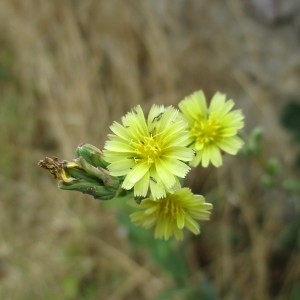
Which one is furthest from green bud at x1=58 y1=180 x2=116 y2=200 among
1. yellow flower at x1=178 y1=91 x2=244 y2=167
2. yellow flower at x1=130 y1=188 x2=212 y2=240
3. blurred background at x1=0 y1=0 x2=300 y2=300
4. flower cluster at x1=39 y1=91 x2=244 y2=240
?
blurred background at x1=0 y1=0 x2=300 y2=300

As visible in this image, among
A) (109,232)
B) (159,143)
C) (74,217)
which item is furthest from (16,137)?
(159,143)

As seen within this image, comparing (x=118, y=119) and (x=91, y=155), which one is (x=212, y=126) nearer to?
(x=91, y=155)

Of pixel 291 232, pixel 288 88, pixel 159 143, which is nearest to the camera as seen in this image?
pixel 159 143

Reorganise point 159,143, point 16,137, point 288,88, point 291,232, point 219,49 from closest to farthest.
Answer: point 159,143
point 291,232
point 288,88
point 219,49
point 16,137

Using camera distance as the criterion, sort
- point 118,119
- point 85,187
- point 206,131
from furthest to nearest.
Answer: point 118,119, point 206,131, point 85,187

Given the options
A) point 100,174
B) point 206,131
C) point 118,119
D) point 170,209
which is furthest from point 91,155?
point 118,119

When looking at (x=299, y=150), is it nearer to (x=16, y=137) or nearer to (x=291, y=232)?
(x=291, y=232)

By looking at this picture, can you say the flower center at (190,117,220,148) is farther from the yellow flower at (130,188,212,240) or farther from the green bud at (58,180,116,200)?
the green bud at (58,180,116,200)
